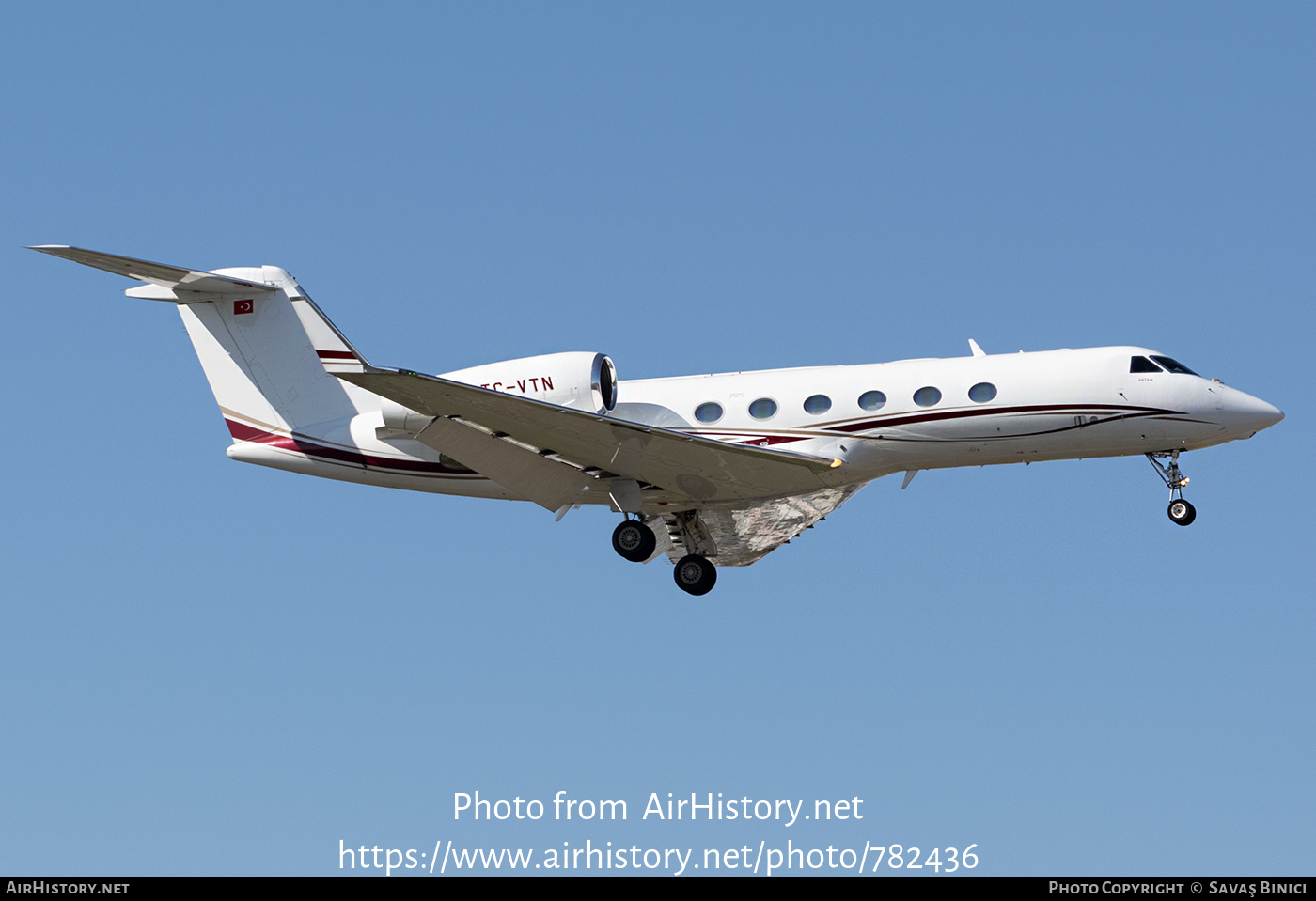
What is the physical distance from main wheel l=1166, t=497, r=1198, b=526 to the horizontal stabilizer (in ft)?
42.3

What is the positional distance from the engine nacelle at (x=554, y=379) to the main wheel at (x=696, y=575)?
2908 millimetres

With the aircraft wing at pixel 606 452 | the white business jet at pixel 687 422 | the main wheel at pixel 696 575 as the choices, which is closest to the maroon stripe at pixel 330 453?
the white business jet at pixel 687 422

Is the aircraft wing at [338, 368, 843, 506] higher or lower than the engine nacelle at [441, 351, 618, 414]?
lower

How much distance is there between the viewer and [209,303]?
71.8ft

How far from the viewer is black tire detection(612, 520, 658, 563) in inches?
800

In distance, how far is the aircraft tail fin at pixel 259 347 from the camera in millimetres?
21594

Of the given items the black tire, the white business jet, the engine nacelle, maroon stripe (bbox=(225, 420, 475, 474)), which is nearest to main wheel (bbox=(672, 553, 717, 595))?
the white business jet

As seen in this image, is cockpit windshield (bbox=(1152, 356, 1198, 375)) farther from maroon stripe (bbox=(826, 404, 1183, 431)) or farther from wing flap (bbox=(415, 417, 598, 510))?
wing flap (bbox=(415, 417, 598, 510))

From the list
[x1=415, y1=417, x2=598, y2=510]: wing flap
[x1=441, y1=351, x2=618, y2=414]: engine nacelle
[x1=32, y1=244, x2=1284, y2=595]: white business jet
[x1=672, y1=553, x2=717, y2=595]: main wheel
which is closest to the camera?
[x1=415, y1=417, x2=598, y2=510]: wing flap

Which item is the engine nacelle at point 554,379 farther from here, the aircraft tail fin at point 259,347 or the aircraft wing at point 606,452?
the aircraft tail fin at point 259,347

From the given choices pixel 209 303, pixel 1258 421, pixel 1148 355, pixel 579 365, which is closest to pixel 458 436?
pixel 579 365

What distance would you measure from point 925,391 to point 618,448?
408 centimetres
